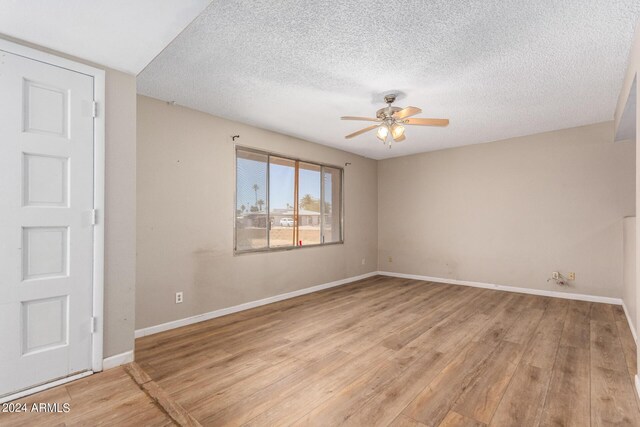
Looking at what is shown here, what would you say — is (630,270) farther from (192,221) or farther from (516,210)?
(192,221)

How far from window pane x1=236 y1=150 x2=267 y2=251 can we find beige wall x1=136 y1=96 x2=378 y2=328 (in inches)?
5.6

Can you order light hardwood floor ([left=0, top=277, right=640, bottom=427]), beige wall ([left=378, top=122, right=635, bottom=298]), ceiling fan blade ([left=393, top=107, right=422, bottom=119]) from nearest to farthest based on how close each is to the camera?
light hardwood floor ([left=0, top=277, right=640, bottom=427]) < ceiling fan blade ([left=393, top=107, right=422, bottom=119]) < beige wall ([left=378, top=122, right=635, bottom=298])

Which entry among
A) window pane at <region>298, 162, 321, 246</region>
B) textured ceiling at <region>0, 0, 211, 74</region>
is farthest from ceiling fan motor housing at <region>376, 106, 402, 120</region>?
textured ceiling at <region>0, 0, 211, 74</region>

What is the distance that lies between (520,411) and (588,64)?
2886 millimetres

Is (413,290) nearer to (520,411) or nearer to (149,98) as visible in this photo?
(520,411)

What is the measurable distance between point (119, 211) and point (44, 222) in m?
0.44

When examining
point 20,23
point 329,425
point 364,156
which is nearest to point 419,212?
point 364,156

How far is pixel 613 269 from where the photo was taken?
14.1 feet

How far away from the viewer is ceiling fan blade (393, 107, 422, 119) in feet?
9.94

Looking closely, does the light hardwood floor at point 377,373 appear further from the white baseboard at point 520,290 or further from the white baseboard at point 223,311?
the white baseboard at point 520,290

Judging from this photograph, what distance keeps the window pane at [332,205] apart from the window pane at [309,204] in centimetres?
22

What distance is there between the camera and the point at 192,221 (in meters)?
3.66

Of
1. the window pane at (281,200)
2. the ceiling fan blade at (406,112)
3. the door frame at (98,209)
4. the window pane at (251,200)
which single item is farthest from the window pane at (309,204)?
the door frame at (98,209)

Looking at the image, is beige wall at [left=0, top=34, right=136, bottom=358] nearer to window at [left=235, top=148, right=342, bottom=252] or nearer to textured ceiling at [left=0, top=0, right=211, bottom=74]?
textured ceiling at [left=0, top=0, right=211, bottom=74]
